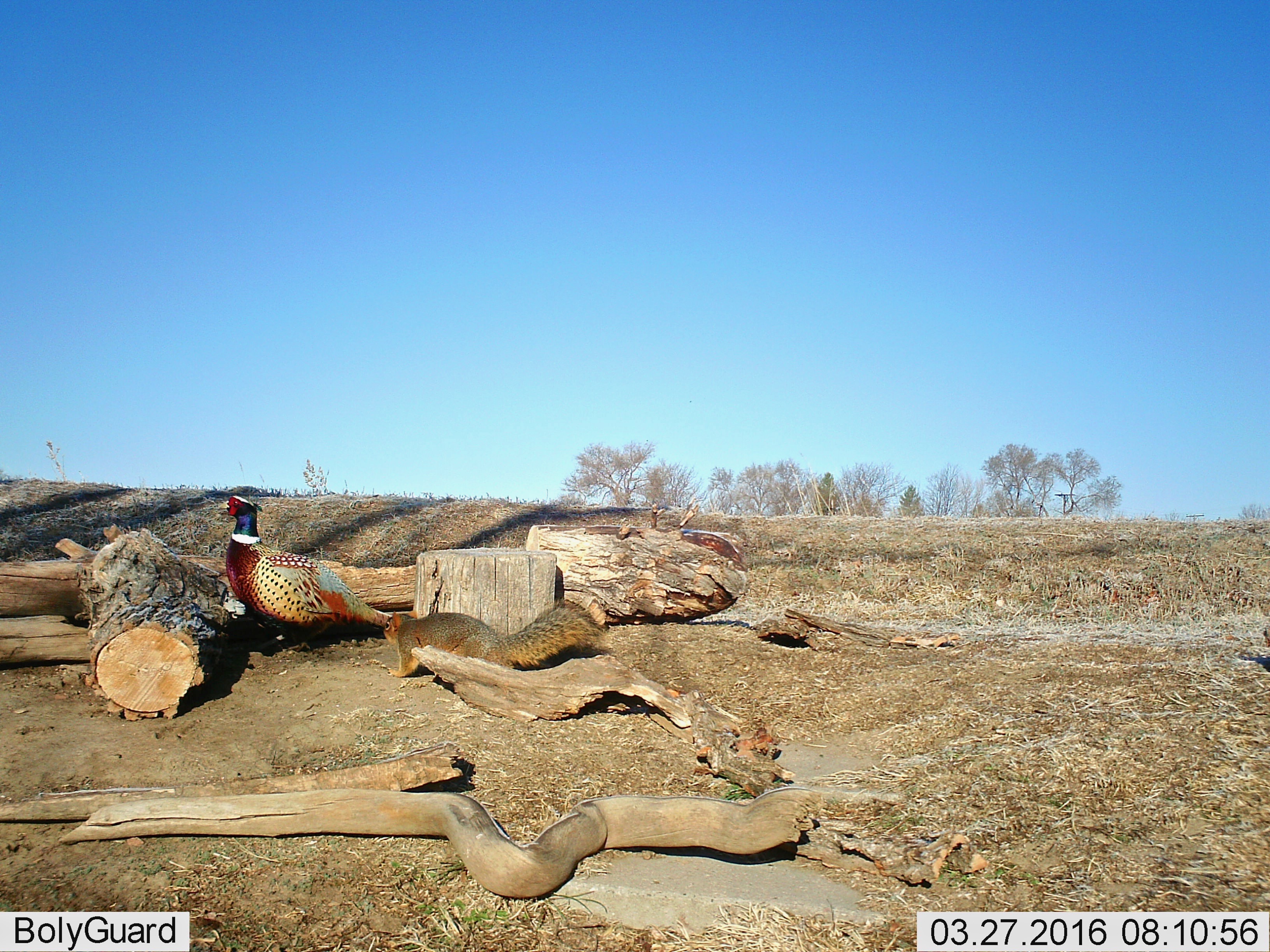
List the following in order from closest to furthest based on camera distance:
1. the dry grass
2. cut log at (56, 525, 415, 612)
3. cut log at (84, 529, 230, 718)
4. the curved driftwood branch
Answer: the curved driftwood branch → cut log at (84, 529, 230, 718) → cut log at (56, 525, 415, 612) → the dry grass

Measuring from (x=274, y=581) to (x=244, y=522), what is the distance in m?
0.48

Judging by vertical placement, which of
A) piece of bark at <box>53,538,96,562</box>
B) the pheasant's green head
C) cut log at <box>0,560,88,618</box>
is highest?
the pheasant's green head

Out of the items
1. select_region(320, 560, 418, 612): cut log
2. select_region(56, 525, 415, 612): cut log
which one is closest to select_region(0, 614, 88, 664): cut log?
select_region(56, 525, 415, 612): cut log

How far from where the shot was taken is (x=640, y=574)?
748 centimetres

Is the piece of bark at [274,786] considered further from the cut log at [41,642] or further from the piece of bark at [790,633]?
the piece of bark at [790,633]

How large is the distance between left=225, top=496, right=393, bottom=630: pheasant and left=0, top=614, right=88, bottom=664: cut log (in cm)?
102

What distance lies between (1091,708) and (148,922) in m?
4.83

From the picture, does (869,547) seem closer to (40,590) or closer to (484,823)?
(484,823)

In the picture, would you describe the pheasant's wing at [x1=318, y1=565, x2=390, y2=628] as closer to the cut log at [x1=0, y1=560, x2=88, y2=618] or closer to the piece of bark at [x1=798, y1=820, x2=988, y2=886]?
the cut log at [x1=0, y1=560, x2=88, y2=618]

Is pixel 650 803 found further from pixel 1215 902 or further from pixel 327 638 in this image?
pixel 327 638

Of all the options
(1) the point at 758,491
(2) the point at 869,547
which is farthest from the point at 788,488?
(2) the point at 869,547

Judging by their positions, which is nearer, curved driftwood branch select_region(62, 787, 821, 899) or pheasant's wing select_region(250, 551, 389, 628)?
curved driftwood branch select_region(62, 787, 821, 899)

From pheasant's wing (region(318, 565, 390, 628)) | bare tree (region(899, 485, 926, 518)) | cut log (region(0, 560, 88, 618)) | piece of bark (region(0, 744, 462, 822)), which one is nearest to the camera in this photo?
piece of bark (region(0, 744, 462, 822))

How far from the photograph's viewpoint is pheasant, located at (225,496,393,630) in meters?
5.99
